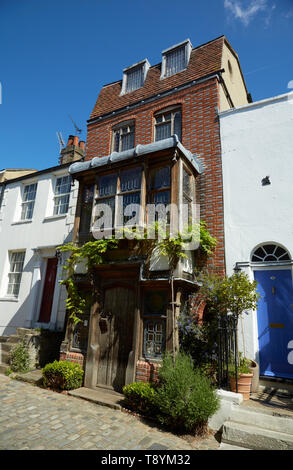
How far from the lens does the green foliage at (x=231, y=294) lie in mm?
5883

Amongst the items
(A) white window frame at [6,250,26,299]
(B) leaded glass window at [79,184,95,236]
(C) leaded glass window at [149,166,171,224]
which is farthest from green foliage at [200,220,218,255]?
(A) white window frame at [6,250,26,299]

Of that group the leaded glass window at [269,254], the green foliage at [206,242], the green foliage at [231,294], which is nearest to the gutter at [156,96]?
the green foliage at [206,242]

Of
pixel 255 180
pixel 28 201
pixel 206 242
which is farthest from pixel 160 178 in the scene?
pixel 28 201

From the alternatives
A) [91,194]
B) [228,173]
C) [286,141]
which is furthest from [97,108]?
[286,141]

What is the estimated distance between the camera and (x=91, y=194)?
345 inches

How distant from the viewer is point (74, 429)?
15.9 ft

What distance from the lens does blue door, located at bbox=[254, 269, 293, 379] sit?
20.7ft

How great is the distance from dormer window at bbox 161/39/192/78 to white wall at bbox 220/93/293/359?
11.4ft

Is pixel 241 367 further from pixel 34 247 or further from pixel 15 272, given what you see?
pixel 15 272

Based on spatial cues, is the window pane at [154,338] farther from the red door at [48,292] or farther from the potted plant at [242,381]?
the red door at [48,292]

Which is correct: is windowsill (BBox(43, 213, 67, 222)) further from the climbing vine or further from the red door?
the climbing vine

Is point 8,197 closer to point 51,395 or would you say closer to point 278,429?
point 51,395

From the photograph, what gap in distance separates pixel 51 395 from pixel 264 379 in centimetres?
486

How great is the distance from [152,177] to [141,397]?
17.1ft
